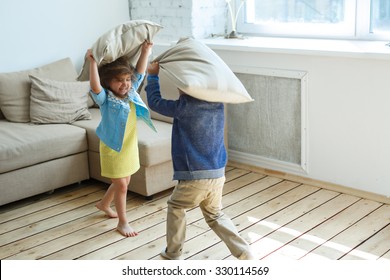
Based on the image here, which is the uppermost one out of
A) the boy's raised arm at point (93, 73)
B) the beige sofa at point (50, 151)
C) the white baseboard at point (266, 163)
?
the boy's raised arm at point (93, 73)

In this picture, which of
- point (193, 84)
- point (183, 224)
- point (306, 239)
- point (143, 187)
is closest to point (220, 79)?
point (193, 84)

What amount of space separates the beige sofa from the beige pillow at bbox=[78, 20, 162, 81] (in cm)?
90

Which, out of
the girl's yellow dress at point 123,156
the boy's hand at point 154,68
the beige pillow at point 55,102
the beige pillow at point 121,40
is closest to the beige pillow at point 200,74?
the boy's hand at point 154,68

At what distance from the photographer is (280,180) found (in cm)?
434

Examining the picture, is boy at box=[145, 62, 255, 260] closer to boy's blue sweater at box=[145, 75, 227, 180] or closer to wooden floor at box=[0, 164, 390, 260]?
boy's blue sweater at box=[145, 75, 227, 180]

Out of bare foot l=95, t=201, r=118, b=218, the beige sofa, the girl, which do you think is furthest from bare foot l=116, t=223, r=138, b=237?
the beige sofa

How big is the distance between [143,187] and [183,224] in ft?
3.54

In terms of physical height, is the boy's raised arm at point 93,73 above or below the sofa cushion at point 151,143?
above

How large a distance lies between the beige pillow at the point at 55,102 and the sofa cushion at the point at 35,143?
0.08 metres

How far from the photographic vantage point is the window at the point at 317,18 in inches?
163

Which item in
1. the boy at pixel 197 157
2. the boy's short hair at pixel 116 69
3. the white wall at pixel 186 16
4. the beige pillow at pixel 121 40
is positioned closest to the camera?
the boy at pixel 197 157

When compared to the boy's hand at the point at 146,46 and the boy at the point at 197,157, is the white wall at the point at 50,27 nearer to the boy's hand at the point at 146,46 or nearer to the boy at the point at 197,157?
the boy's hand at the point at 146,46

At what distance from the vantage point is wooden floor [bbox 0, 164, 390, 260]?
10.7 feet

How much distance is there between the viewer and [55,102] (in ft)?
14.3
